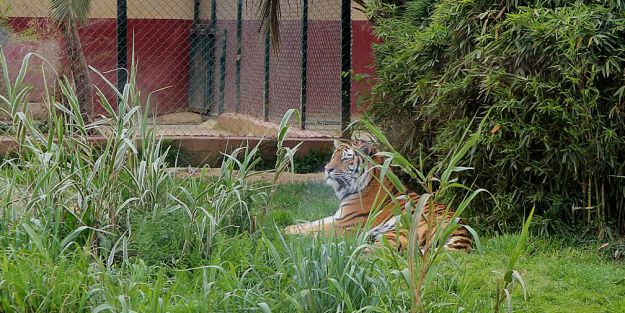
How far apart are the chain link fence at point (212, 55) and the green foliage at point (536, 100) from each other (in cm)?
280

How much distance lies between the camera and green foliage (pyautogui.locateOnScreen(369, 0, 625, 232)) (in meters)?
6.00

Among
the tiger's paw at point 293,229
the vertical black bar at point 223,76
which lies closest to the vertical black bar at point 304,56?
the vertical black bar at point 223,76

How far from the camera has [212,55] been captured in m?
11.4

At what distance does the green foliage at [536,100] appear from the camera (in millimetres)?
5996

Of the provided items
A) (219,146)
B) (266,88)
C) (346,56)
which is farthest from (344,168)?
(266,88)

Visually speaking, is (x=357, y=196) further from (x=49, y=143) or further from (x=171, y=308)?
(x=171, y=308)

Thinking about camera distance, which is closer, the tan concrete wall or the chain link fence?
the chain link fence

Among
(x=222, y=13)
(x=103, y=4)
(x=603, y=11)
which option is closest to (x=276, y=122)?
(x=222, y=13)

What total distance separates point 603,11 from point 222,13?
5872 mm

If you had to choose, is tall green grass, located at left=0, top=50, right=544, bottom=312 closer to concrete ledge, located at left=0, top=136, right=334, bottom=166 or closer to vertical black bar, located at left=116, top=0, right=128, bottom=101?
concrete ledge, located at left=0, top=136, right=334, bottom=166

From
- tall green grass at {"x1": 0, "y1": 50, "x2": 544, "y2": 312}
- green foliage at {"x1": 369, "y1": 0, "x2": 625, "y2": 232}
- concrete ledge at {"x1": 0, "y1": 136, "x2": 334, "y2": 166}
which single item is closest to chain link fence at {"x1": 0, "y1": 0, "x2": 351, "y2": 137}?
concrete ledge at {"x1": 0, "y1": 136, "x2": 334, "y2": 166}

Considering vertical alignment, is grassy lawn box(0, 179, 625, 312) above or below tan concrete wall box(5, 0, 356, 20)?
below

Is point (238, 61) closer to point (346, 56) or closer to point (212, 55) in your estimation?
point (212, 55)

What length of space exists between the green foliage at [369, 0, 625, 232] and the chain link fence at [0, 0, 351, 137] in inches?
110
